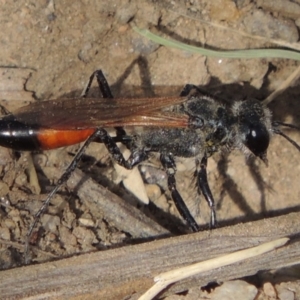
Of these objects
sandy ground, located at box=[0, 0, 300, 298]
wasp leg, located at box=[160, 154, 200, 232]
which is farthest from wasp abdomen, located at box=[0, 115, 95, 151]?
wasp leg, located at box=[160, 154, 200, 232]

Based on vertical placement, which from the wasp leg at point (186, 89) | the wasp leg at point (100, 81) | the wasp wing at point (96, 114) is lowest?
the wasp wing at point (96, 114)

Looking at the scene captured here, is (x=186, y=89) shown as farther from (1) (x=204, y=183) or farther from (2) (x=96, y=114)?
(2) (x=96, y=114)

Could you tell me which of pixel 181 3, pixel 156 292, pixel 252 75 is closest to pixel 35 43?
pixel 181 3

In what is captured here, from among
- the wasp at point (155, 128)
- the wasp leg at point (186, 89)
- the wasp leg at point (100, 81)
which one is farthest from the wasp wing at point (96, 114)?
the wasp leg at point (186, 89)

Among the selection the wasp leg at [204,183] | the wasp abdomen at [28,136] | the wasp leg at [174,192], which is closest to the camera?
the wasp abdomen at [28,136]

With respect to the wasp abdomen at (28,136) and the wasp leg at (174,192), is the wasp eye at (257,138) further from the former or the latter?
the wasp abdomen at (28,136)

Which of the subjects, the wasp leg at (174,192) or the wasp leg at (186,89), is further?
the wasp leg at (186,89)

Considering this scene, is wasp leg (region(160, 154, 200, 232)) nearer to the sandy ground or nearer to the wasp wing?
the sandy ground

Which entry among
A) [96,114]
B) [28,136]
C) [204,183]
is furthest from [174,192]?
[28,136]
